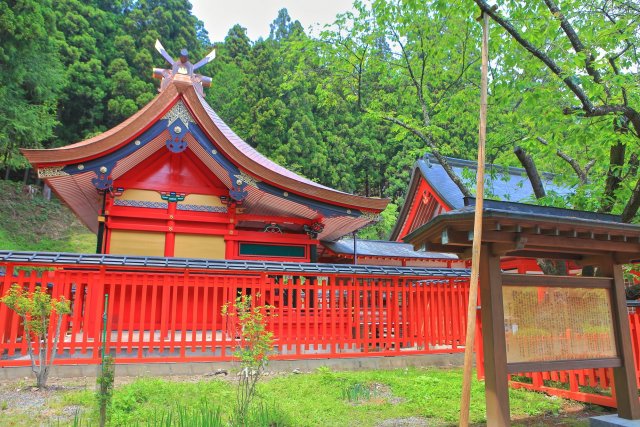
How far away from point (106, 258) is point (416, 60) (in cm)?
769

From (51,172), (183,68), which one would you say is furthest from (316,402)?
(183,68)

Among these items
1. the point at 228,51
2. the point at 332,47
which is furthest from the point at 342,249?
the point at 228,51

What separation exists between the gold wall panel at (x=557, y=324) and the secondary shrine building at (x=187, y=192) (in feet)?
19.3

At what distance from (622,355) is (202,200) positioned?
832 centimetres

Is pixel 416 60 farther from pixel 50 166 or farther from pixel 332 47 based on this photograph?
pixel 50 166

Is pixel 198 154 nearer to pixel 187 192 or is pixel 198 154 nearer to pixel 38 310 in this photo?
pixel 187 192

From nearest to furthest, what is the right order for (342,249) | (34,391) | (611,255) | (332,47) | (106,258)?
(611,255), (34,391), (106,258), (332,47), (342,249)

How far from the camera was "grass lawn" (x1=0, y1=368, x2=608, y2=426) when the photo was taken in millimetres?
4746

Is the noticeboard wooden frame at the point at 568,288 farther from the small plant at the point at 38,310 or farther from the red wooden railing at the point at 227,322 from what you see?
the small plant at the point at 38,310

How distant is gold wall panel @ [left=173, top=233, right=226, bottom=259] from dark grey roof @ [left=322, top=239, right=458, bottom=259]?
4.93m

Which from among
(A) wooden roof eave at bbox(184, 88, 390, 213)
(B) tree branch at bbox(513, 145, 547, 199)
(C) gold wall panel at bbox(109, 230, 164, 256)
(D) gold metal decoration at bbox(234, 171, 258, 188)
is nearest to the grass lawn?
(B) tree branch at bbox(513, 145, 547, 199)

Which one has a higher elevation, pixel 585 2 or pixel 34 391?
pixel 585 2

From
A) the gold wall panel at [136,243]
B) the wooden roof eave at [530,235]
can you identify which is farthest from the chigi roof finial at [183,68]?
the wooden roof eave at [530,235]

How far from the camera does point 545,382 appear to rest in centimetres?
680
